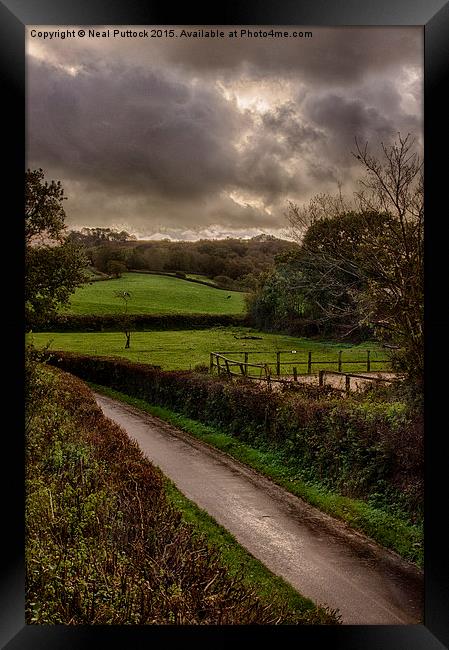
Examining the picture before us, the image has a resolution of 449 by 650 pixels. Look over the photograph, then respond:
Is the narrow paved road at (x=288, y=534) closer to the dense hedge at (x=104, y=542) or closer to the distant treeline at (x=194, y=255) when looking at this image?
the dense hedge at (x=104, y=542)

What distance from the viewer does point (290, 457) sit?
6.45 m

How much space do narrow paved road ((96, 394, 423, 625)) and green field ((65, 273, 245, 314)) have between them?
1.00 meters

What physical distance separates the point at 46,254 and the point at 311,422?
3458 millimetres

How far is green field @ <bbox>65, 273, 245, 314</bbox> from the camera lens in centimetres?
549

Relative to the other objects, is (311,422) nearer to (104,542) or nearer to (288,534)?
(288,534)
